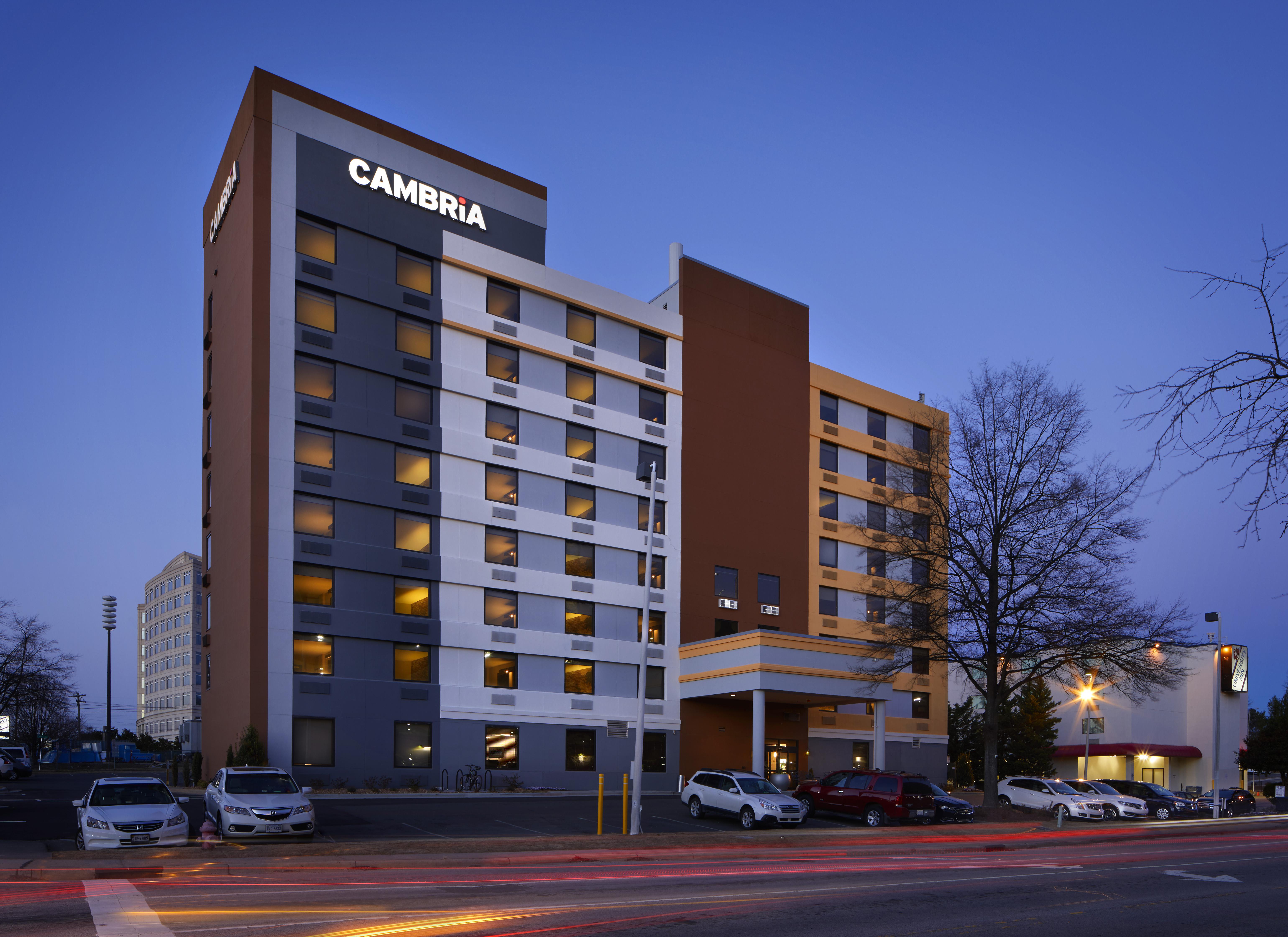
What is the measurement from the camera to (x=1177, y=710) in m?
71.9

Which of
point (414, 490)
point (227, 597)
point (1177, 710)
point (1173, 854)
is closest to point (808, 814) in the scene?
point (1173, 854)

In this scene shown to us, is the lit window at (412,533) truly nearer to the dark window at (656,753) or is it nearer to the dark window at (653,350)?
the dark window at (656,753)

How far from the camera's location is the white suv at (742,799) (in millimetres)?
29938

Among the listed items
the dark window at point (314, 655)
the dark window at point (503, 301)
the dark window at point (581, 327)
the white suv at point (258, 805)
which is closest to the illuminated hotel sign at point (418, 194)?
the dark window at point (503, 301)

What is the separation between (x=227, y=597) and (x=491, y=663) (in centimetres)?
1070

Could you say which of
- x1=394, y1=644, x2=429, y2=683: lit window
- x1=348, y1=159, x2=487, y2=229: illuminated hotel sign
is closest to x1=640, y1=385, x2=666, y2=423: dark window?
x1=348, y1=159, x2=487, y2=229: illuminated hotel sign

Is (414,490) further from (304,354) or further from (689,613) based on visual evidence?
(689,613)

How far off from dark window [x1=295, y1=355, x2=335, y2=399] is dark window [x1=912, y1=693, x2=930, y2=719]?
113ft

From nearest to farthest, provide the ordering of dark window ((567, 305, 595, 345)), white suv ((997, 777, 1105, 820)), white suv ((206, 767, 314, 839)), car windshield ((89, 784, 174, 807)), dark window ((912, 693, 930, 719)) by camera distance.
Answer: car windshield ((89, 784, 174, 807)) < white suv ((206, 767, 314, 839)) < white suv ((997, 777, 1105, 820)) < dark window ((567, 305, 595, 345)) < dark window ((912, 693, 930, 719))

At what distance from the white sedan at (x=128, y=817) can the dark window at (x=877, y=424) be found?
42.2 metres

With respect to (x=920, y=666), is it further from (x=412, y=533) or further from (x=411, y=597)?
(x=412, y=533)

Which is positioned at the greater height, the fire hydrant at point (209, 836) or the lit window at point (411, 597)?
the lit window at point (411, 597)

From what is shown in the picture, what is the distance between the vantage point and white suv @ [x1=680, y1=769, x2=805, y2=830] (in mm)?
29938

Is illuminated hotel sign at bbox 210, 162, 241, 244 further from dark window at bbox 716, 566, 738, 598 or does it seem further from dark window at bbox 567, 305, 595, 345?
dark window at bbox 716, 566, 738, 598
